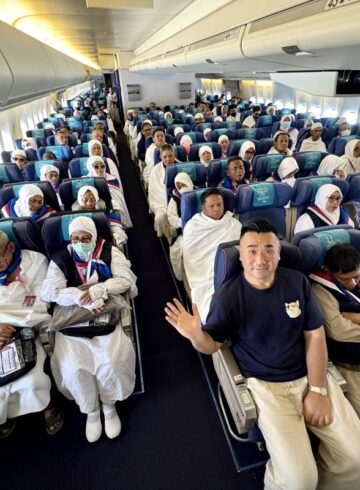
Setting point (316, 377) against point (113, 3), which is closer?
point (316, 377)

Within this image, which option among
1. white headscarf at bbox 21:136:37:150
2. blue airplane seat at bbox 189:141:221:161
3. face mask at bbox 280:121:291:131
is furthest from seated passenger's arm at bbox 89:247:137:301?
face mask at bbox 280:121:291:131

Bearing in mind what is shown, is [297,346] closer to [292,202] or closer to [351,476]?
[351,476]

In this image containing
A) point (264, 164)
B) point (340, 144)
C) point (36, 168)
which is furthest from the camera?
point (340, 144)

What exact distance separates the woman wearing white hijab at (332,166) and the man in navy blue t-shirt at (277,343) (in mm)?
3660

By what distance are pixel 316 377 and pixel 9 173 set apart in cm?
529

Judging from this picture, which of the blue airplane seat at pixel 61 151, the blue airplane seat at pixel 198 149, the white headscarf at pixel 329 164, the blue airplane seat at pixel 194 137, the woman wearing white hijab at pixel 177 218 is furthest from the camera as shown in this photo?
the blue airplane seat at pixel 194 137

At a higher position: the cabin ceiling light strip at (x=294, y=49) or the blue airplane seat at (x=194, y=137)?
the cabin ceiling light strip at (x=294, y=49)

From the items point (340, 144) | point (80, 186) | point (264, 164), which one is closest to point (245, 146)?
point (264, 164)

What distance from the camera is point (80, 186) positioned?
3943 mm

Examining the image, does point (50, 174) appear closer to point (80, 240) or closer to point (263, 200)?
point (80, 240)

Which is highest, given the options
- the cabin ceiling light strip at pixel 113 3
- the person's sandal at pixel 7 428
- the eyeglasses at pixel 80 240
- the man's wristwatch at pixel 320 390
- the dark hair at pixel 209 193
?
the cabin ceiling light strip at pixel 113 3

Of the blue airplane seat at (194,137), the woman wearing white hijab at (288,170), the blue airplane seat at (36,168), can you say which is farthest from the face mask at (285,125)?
the blue airplane seat at (36,168)

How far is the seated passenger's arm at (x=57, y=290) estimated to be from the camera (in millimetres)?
2377

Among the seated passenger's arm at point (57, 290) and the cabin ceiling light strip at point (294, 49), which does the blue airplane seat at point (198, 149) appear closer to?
the cabin ceiling light strip at point (294, 49)
